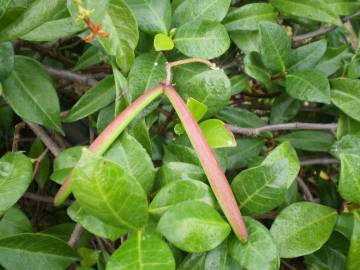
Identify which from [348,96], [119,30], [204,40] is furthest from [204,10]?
[348,96]

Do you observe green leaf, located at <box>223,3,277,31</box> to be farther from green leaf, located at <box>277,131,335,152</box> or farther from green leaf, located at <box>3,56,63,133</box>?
green leaf, located at <box>3,56,63,133</box>

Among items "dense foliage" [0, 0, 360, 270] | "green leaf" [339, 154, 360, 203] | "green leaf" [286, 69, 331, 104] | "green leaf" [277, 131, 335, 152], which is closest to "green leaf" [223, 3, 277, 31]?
"dense foliage" [0, 0, 360, 270]

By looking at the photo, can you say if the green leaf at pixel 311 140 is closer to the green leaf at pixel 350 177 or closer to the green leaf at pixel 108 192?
the green leaf at pixel 350 177

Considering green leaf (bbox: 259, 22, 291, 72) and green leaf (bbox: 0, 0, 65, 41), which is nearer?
green leaf (bbox: 0, 0, 65, 41)

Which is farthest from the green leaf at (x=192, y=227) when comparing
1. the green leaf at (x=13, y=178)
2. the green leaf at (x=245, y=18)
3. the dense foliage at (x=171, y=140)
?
the green leaf at (x=245, y=18)

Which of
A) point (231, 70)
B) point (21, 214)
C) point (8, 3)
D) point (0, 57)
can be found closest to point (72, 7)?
point (8, 3)

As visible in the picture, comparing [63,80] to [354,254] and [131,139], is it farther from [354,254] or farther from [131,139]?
[354,254]
